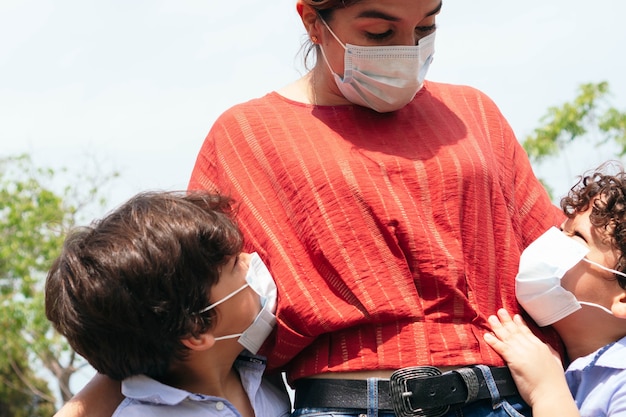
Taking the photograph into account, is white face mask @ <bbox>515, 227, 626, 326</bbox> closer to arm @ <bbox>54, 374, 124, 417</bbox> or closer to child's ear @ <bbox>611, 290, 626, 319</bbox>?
child's ear @ <bbox>611, 290, 626, 319</bbox>

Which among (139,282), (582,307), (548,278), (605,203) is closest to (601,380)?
(582,307)

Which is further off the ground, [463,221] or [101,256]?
[101,256]

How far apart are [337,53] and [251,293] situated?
79cm

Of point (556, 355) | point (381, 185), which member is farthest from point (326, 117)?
point (556, 355)

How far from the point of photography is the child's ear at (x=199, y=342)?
2.65 metres

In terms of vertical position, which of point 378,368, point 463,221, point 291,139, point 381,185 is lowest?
point 378,368

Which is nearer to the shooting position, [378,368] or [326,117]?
[378,368]

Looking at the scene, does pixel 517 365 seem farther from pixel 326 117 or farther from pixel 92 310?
pixel 92 310

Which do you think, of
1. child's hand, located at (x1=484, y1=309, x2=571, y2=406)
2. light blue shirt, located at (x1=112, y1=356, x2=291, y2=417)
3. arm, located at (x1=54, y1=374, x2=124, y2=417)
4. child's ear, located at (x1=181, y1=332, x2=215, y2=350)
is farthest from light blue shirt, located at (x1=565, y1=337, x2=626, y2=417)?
arm, located at (x1=54, y1=374, x2=124, y2=417)

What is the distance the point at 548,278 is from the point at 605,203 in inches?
12.3

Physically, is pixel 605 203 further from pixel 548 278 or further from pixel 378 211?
pixel 378 211

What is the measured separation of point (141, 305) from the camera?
8.38 feet

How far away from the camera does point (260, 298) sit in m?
2.73

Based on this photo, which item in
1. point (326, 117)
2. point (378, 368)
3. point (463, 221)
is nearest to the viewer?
point (378, 368)
